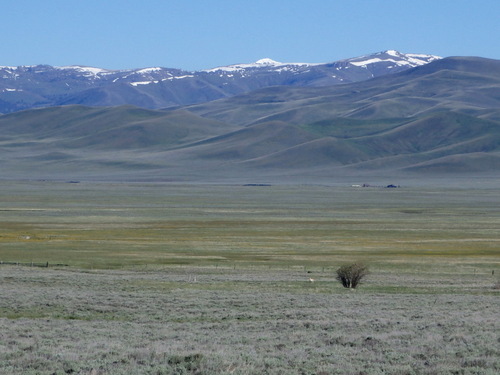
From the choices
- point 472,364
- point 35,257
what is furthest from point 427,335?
point 35,257

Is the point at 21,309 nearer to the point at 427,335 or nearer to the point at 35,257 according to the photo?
the point at 427,335

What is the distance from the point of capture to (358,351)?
56.2ft

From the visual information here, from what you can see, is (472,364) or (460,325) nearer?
(472,364)

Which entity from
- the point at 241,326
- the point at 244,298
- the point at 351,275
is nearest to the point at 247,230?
the point at 351,275

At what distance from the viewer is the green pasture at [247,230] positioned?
52531 millimetres

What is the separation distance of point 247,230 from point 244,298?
51079mm

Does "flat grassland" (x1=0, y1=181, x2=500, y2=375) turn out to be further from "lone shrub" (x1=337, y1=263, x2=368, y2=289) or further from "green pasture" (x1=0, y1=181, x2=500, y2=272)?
"lone shrub" (x1=337, y1=263, x2=368, y2=289)

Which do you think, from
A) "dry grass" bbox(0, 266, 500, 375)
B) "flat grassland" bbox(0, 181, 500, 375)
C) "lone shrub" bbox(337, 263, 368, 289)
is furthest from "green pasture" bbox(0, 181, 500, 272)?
"dry grass" bbox(0, 266, 500, 375)

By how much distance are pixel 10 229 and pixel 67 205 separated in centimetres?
4308

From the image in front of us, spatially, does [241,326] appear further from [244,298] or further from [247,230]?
[247,230]

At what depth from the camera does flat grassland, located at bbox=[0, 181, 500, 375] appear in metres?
16.2

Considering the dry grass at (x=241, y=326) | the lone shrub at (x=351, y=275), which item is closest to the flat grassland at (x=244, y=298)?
the dry grass at (x=241, y=326)

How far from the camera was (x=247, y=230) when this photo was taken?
79750 mm

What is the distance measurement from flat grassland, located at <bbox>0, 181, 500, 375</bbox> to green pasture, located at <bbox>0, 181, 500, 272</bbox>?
21 cm
